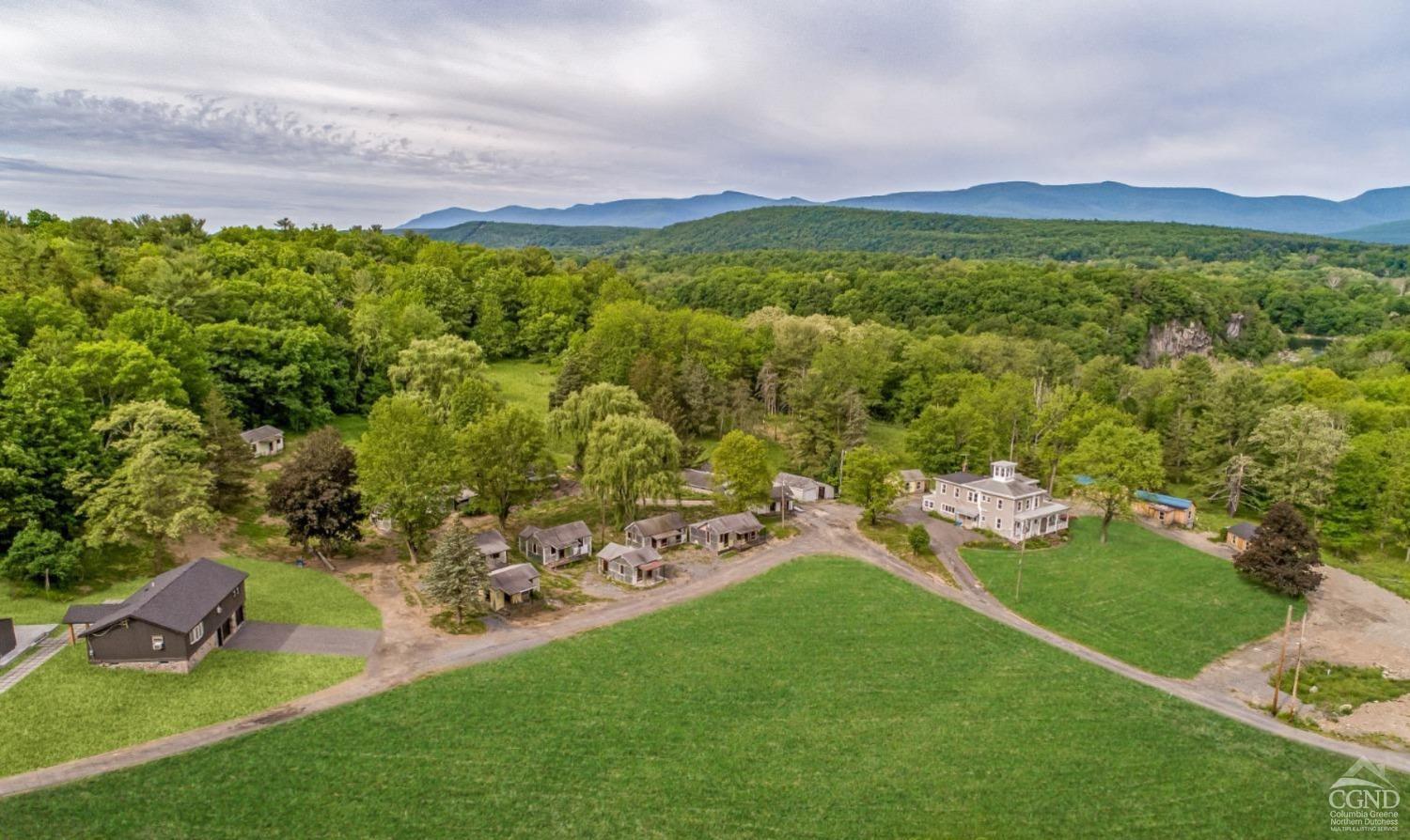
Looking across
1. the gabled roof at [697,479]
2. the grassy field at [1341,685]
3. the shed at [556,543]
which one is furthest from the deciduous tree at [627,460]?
the grassy field at [1341,685]

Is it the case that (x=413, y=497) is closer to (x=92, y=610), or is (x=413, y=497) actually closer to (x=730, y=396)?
(x=92, y=610)

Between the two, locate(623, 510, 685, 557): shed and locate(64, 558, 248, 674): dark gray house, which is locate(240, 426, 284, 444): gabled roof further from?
locate(623, 510, 685, 557): shed

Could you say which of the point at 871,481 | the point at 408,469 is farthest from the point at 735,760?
the point at 871,481

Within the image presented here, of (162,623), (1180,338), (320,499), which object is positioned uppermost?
(1180,338)

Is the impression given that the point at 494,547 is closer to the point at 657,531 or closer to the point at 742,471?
the point at 657,531

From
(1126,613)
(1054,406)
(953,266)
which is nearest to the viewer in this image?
(1126,613)

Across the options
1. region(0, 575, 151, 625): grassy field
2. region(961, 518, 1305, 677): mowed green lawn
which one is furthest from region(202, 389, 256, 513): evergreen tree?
region(961, 518, 1305, 677): mowed green lawn

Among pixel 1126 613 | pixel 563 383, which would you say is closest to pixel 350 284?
pixel 563 383
